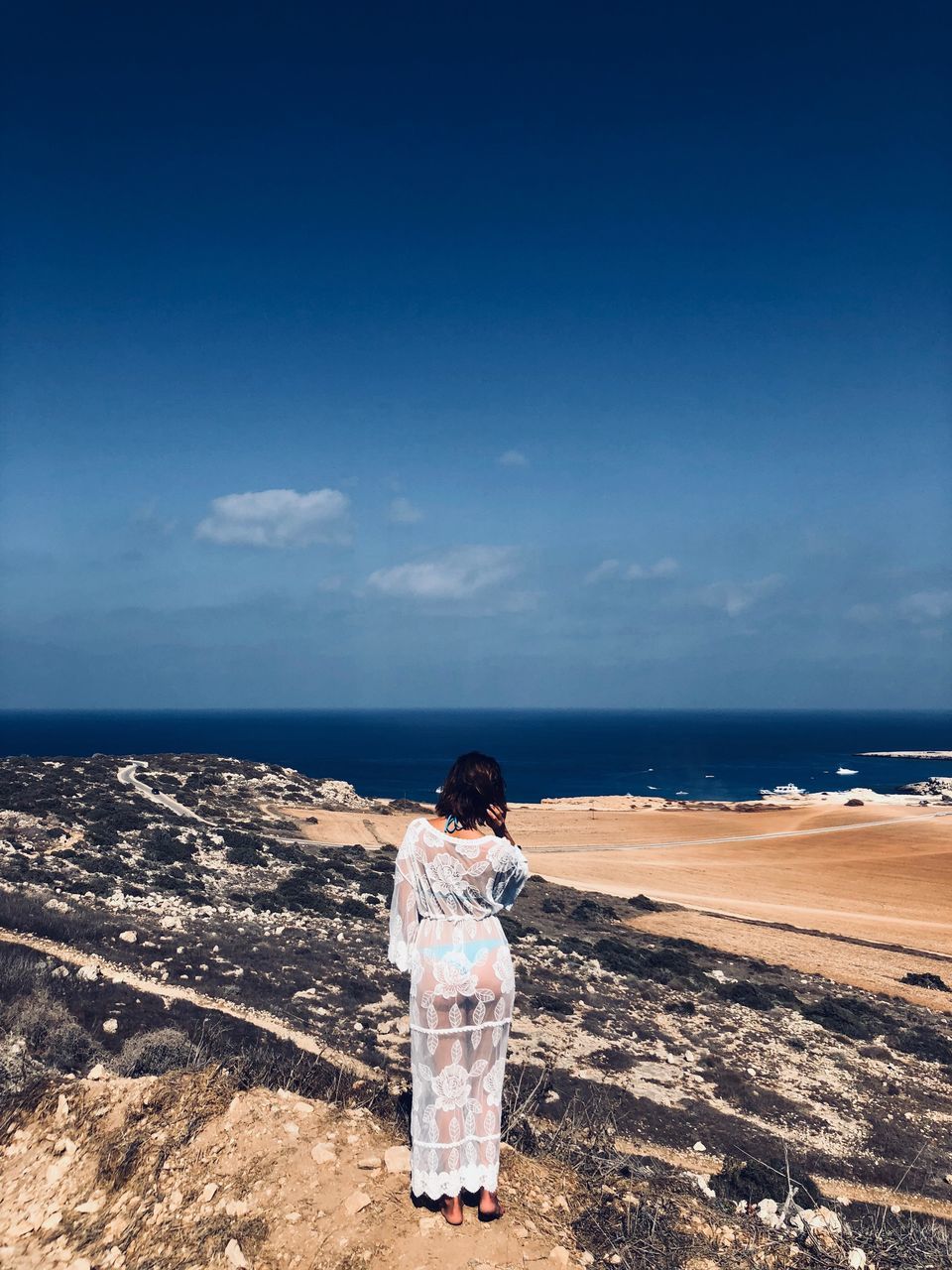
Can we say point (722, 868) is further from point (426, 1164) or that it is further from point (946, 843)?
point (426, 1164)

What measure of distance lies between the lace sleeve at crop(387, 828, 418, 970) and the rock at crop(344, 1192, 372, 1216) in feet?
4.49

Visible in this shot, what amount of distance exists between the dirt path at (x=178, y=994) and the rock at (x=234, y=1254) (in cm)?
531

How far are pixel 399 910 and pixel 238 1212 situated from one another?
204 centimetres

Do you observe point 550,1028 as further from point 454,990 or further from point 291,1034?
point 454,990

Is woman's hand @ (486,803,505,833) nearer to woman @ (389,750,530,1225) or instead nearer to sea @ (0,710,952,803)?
woman @ (389,750,530,1225)

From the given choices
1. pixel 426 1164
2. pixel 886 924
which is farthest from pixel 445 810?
pixel 886 924

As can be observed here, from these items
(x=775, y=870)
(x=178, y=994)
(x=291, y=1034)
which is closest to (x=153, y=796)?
(x=178, y=994)

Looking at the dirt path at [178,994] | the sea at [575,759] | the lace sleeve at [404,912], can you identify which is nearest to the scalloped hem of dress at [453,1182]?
the lace sleeve at [404,912]

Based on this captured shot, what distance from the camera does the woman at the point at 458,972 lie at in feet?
13.8

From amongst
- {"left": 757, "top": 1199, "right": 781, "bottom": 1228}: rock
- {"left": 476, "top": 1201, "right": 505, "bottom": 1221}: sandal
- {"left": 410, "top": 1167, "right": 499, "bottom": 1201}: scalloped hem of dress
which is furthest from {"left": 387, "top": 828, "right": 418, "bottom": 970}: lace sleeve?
{"left": 757, "top": 1199, "right": 781, "bottom": 1228}: rock

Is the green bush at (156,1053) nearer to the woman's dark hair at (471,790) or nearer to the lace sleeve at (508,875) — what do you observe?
the lace sleeve at (508,875)

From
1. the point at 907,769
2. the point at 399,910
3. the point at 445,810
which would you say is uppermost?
the point at 445,810

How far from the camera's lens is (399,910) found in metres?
4.30

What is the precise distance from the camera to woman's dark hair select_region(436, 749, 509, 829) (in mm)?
4184
